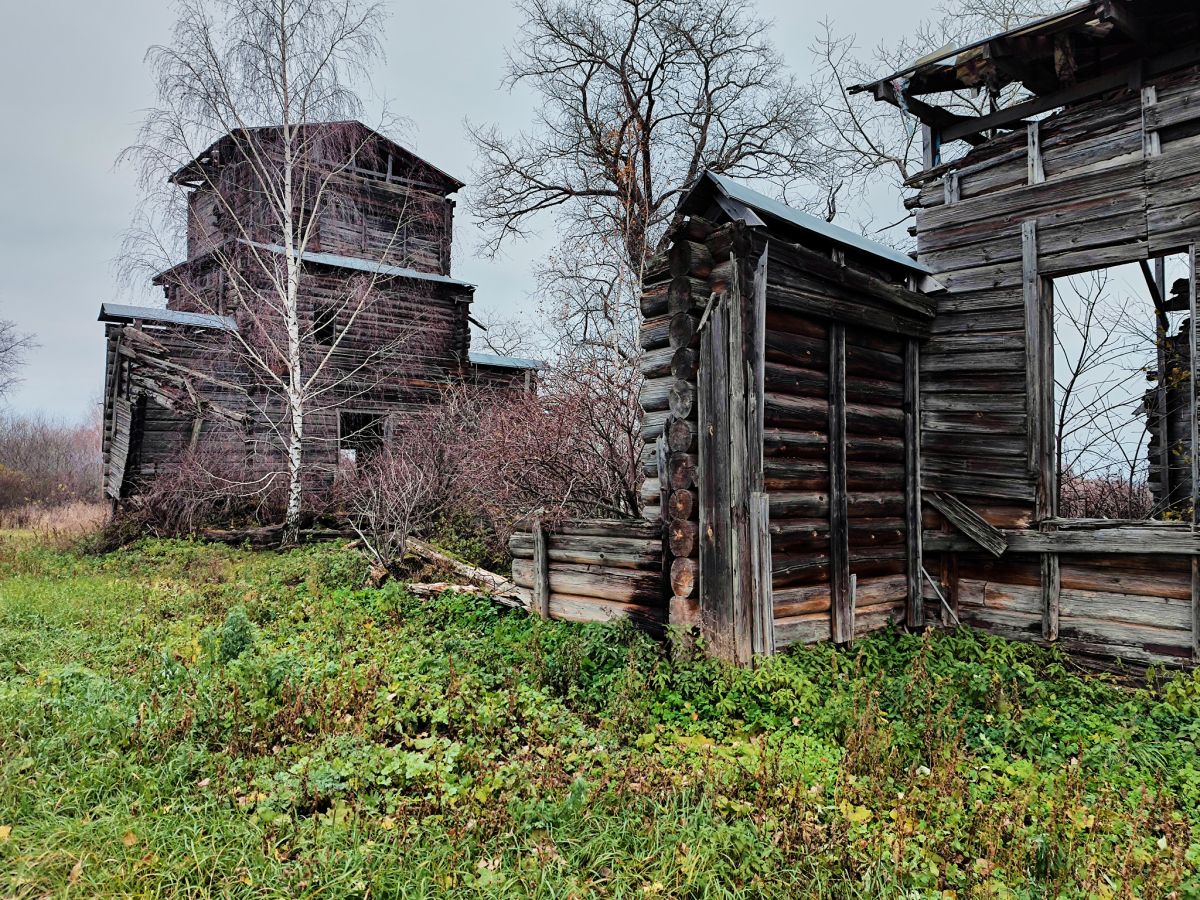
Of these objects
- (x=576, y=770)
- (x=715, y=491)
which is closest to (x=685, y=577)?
(x=715, y=491)

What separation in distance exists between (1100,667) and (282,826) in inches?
278

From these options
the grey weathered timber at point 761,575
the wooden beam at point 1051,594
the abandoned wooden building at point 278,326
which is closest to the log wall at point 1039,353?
the wooden beam at point 1051,594

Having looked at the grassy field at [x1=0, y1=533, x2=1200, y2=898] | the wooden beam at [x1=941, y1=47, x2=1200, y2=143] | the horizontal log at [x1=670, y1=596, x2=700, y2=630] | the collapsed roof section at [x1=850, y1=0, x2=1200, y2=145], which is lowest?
the grassy field at [x1=0, y1=533, x2=1200, y2=898]

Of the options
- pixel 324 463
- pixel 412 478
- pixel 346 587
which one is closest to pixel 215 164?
pixel 324 463

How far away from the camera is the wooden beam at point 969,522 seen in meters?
7.23

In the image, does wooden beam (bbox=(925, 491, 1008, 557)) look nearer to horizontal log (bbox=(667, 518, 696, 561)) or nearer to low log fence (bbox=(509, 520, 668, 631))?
horizontal log (bbox=(667, 518, 696, 561))

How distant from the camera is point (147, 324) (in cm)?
1700

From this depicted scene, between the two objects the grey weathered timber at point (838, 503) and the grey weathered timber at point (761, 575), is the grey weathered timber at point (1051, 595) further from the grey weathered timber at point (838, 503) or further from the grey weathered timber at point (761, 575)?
the grey weathered timber at point (761, 575)

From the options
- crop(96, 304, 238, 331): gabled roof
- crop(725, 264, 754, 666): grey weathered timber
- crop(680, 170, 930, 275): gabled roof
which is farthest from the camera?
crop(96, 304, 238, 331): gabled roof

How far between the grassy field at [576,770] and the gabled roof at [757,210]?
12.4 ft

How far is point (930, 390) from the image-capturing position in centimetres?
798

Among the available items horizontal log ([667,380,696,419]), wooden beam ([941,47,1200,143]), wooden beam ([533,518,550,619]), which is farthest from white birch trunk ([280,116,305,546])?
wooden beam ([941,47,1200,143])

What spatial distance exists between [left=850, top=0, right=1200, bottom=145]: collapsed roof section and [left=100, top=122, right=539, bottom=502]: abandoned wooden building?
9.32 meters

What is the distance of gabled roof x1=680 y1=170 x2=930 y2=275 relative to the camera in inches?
238
